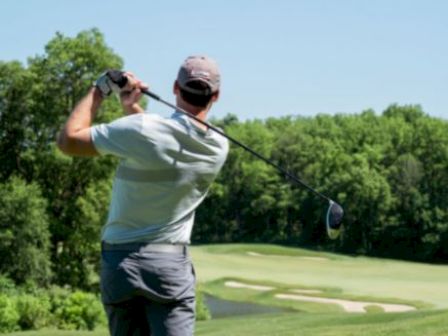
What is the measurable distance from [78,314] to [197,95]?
1806cm

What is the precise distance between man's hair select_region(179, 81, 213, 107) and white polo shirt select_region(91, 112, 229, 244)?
8 centimetres

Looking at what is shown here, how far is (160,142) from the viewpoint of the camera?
3451 mm

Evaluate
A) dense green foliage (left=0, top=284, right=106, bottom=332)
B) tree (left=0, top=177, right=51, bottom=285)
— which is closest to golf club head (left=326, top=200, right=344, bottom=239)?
dense green foliage (left=0, top=284, right=106, bottom=332)

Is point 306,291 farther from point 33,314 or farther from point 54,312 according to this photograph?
point 33,314

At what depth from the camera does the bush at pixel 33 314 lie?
2048cm

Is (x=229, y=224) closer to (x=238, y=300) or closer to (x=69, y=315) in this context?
(x=238, y=300)

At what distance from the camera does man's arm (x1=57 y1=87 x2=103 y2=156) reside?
3.38 meters

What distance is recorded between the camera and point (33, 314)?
2058cm

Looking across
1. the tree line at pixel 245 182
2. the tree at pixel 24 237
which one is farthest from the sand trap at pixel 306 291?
the tree at pixel 24 237

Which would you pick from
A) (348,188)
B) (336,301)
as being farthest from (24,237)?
(348,188)

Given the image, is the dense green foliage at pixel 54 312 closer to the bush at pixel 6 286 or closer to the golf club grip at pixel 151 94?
the bush at pixel 6 286

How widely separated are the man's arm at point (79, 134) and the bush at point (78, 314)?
58.6ft

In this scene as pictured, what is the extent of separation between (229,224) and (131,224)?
72902 mm

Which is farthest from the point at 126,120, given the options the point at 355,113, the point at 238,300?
the point at 355,113
